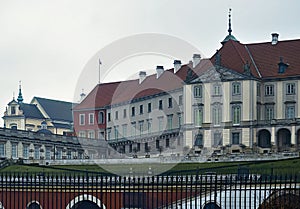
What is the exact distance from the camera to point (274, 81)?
72.3 meters

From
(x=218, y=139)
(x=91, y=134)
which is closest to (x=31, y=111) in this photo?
(x=91, y=134)

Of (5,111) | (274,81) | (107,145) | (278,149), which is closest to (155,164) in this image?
(278,149)

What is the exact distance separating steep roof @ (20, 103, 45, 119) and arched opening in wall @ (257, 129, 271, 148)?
48.2 meters

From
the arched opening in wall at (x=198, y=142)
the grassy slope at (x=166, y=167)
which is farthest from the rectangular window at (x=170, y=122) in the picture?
the grassy slope at (x=166, y=167)

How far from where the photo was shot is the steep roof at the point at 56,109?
118062 millimetres

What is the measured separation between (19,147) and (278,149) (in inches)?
902

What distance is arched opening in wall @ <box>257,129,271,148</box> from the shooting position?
7131cm

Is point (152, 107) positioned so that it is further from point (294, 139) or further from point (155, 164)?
point (155, 164)

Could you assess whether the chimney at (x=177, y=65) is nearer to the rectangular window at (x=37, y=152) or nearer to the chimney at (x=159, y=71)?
the chimney at (x=159, y=71)

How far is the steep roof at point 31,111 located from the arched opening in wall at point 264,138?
48238 mm

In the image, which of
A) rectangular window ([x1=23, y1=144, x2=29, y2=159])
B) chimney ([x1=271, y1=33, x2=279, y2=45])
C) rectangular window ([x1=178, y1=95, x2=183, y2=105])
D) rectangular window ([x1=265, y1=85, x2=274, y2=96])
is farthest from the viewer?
rectangular window ([x1=178, y1=95, x2=183, y2=105])

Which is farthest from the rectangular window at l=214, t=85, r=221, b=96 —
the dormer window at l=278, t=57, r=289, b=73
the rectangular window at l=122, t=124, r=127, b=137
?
the rectangular window at l=122, t=124, r=127, b=137

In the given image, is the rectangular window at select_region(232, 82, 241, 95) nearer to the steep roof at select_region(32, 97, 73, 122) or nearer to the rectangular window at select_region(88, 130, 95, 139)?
the rectangular window at select_region(88, 130, 95, 139)

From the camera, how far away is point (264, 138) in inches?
2825
